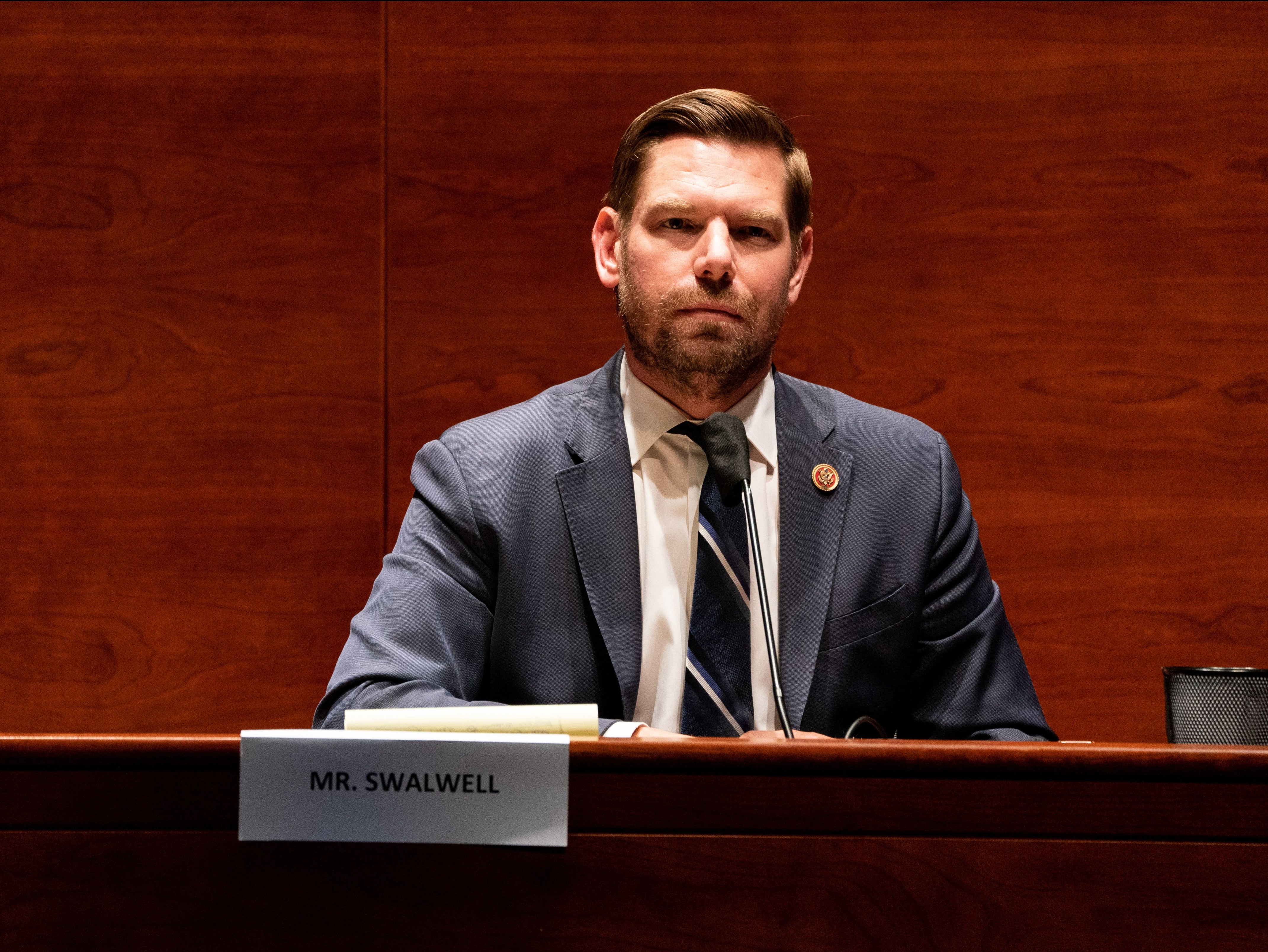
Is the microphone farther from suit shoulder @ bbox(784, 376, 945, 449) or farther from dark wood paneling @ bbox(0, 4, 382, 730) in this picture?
dark wood paneling @ bbox(0, 4, 382, 730)

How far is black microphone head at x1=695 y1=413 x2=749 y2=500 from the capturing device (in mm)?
1155

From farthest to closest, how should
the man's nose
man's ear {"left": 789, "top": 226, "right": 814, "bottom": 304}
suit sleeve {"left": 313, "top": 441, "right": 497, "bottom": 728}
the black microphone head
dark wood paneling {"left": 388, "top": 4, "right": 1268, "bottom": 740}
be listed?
1. dark wood paneling {"left": 388, "top": 4, "right": 1268, "bottom": 740}
2. man's ear {"left": 789, "top": 226, "right": 814, "bottom": 304}
3. the man's nose
4. suit sleeve {"left": 313, "top": 441, "right": 497, "bottom": 728}
5. the black microphone head

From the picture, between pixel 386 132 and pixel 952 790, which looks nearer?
pixel 952 790

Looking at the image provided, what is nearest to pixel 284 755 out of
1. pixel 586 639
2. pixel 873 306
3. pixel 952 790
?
pixel 952 790

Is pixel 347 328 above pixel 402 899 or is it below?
above

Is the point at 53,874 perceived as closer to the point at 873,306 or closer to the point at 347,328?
the point at 347,328

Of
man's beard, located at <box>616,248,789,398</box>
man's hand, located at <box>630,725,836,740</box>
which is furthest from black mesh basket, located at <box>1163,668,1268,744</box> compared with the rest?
man's beard, located at <box>616,248,789,398</box>

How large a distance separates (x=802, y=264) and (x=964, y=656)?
0.60m

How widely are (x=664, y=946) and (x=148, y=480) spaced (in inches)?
62.7

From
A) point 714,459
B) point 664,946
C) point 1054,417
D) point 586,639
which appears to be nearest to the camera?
point 664,946

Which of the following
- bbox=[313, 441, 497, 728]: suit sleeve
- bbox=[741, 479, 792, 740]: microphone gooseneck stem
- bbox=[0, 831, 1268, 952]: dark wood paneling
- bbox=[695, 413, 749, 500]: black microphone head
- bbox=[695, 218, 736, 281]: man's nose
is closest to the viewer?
bbox=[0, 831, 1268, 952]: dark wood paneling

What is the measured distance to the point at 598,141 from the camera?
2113 millimetres

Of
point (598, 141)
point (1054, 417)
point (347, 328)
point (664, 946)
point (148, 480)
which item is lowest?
point (664, 946)

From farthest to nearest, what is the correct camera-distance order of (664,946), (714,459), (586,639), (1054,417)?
(1054,417) < (586,639) < (714,459) < (664,946)
